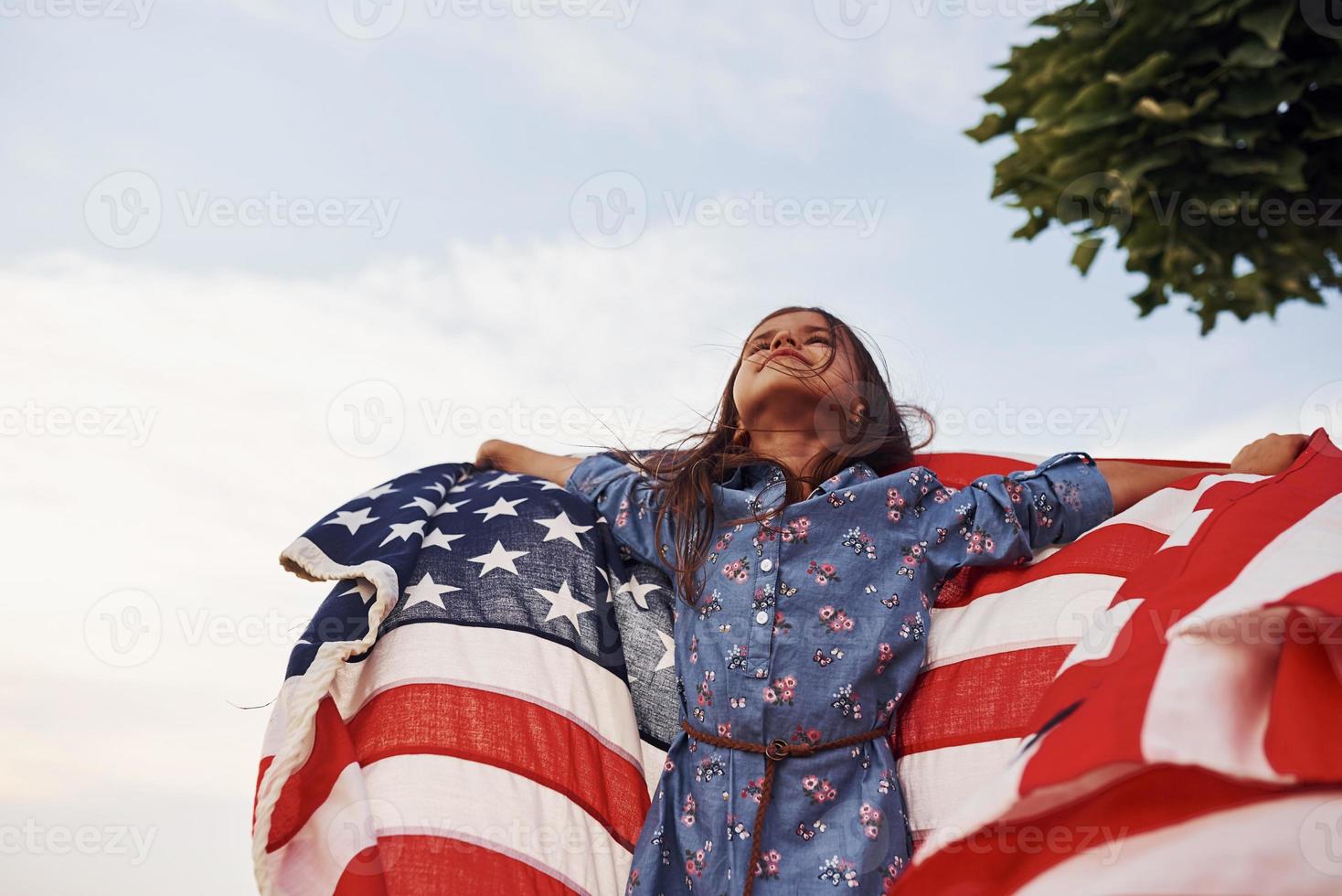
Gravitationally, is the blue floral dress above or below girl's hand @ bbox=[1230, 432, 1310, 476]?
below

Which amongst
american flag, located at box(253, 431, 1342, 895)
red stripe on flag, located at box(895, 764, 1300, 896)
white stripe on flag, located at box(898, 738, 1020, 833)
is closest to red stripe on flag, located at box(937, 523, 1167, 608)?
american flag, located at box(253, 431, 1342, 895)

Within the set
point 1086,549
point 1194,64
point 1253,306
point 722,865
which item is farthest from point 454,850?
point 1194,64

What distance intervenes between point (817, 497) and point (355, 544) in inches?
29.2

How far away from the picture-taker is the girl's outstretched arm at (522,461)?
203cm

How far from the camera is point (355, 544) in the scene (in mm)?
1710

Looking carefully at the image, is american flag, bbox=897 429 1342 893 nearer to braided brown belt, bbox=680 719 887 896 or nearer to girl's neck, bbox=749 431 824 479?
braided brown belt, bbox=680 719 887 896

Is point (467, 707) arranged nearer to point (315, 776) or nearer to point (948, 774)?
point (315, 776)

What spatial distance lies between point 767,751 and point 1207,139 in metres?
0.92

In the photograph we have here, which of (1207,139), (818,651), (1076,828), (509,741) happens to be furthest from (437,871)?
(1207,139)

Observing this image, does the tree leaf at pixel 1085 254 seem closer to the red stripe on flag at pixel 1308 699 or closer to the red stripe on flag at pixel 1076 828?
the red stripe on flag at pixel 1308 699

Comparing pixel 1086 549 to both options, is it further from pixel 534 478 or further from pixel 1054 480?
pixel 534 478

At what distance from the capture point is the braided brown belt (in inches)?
54.4

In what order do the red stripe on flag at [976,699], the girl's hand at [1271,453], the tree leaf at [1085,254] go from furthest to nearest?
the girl's hand at [1271,453], the red stripe on flag at [976,699], the tree leaf at [1085,254]

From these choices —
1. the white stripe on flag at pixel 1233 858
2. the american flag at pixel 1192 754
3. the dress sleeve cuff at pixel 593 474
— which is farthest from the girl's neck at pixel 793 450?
the white stripe on flag at pixel 1233 858
